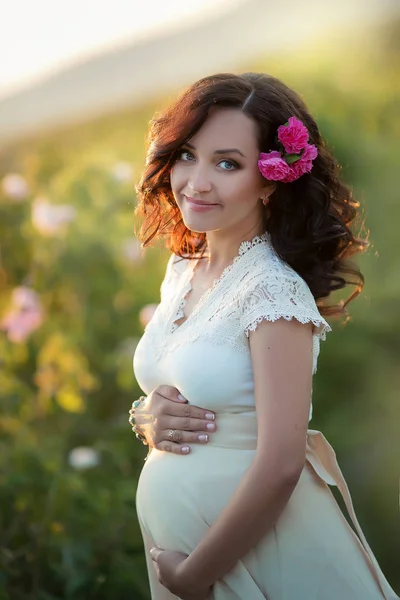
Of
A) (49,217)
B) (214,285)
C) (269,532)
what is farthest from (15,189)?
(269,532)

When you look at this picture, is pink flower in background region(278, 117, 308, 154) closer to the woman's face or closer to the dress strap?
the woman's face

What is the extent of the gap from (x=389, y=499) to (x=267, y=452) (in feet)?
6.66

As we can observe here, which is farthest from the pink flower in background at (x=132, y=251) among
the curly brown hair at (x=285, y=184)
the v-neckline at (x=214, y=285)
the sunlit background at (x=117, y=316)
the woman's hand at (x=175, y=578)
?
the woman's hand at (x=175, y=578)

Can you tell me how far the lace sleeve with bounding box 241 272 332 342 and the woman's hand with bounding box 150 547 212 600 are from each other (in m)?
0.59

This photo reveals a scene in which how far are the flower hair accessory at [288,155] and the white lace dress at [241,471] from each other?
0.21 meters

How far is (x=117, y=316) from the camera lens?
4.19m

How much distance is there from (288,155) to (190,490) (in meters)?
0.83

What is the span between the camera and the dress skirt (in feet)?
6.83

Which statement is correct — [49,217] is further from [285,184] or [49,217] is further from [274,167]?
[274,167]

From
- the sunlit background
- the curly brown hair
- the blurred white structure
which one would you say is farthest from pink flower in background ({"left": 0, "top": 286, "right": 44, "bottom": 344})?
the blurred white structure

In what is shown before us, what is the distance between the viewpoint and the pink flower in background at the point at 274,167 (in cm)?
205

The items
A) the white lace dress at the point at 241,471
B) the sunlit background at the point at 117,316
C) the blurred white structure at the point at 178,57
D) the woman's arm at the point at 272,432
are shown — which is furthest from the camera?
A: the blurred white structure at the point at 178,57

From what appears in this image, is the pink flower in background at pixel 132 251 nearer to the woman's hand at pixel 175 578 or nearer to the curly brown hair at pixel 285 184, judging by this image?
the curly brown hair at pixel 285 184

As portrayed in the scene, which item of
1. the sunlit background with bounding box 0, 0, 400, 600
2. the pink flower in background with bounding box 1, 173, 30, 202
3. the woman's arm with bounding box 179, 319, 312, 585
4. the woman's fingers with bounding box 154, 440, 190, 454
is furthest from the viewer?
the pink flower in background with bounding box 1, 173, 30, 202
